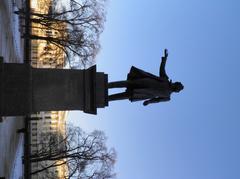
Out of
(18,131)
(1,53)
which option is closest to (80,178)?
(18,131)

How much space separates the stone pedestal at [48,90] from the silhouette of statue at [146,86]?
66 centimetres

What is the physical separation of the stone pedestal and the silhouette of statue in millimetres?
656

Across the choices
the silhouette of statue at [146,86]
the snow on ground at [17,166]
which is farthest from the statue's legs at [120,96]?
the snow on ground at [17,166]

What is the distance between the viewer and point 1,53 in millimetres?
17359

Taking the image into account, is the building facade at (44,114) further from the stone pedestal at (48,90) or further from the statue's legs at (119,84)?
the stone pedestal at (48,90)

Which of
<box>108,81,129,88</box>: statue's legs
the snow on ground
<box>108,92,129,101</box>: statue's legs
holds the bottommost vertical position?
the snow on ground

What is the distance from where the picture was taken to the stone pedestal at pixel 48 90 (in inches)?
440

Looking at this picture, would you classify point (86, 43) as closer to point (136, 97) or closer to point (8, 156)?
point (8, 156)

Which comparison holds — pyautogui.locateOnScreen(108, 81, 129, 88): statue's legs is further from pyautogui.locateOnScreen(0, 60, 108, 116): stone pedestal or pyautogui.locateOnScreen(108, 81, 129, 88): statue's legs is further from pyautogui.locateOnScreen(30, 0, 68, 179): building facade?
pyautogui.locateOnScreen(30, 0, 68, 179): building facade

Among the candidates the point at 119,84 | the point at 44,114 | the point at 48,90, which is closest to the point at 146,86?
the point at 119,84

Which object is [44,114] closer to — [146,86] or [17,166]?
[17,166]

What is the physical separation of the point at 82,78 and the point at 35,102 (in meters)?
1.50

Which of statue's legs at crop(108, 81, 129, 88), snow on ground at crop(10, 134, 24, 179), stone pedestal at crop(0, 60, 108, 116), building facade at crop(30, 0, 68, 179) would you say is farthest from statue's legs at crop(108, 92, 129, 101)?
building facade at crop(30, 0, 68, 179)

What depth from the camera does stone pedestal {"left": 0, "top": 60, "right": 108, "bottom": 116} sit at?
11.2 m
